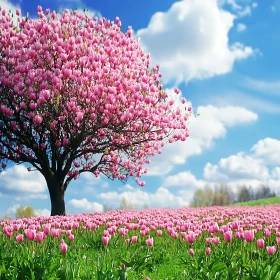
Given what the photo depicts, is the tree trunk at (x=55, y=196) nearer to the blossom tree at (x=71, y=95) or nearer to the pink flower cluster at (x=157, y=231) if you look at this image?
the blossom tree at (x=71, y=95)

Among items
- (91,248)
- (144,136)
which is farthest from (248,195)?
(91,248)

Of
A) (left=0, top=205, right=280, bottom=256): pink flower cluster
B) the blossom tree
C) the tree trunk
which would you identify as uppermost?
the blossom tree

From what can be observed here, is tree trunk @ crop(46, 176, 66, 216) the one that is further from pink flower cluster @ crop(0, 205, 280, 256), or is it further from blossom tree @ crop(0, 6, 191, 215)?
pink flower cluster @ crop(0, 205, 280, 256)

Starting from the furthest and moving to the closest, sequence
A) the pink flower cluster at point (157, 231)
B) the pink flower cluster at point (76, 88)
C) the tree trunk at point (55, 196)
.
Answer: the tree trunk at point (55, 196), the pink flower cluster at point (76, 88), the pink flower cluster at point (157, 231)

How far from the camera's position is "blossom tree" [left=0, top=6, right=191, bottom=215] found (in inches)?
648

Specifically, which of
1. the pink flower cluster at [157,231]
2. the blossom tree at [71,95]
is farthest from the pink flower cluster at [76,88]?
the pink flower cluster at [157,231]

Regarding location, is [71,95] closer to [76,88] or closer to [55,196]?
[76,88]

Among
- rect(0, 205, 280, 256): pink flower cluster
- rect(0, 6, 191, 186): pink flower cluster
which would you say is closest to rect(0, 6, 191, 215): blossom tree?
rect(0, 6, 191, 186): pink flower cluster

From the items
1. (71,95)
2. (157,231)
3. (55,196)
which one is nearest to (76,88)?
(71,95)

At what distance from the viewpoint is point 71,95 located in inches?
673

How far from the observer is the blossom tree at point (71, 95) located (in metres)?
16.5

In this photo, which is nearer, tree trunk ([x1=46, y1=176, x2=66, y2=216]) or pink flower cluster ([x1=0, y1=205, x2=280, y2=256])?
pink flower cluster ([x1=0, y1=205, x2=280, y2=256])

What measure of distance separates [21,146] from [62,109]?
405cm

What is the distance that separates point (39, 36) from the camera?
18.3 metres
